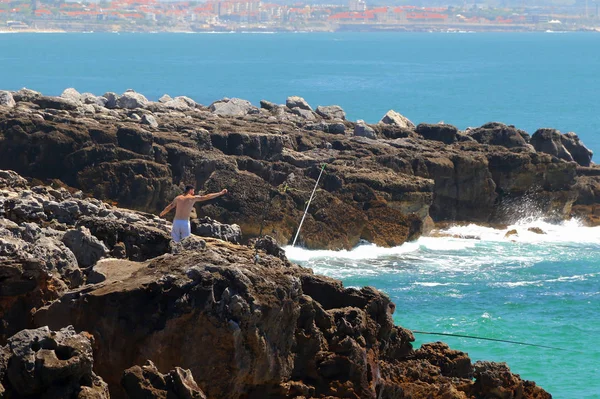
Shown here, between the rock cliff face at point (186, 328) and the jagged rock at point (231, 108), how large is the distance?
2805 centimetres

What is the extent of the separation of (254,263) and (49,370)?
12.2 feet

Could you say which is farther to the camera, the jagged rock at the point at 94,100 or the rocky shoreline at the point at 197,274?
the jagged rock at the point at 94,100

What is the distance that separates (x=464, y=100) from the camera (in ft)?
334

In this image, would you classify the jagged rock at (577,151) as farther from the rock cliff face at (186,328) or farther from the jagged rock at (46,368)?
the jagged rock at (46,368)

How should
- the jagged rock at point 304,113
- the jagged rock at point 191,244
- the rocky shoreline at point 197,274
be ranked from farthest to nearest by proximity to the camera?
the jagged rock at point 304,113 < the jagged rock at point 191,244 < the rocky shoreline at point 197,274

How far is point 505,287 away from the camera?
2928 cm

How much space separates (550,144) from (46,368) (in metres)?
34.9

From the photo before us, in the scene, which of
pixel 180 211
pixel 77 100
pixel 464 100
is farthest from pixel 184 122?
pixel 464 100

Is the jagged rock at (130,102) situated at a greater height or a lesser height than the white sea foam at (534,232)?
greater

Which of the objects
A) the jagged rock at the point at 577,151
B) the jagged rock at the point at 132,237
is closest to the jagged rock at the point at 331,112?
the jagged rock at the point at 577,151

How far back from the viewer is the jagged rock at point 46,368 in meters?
10.0

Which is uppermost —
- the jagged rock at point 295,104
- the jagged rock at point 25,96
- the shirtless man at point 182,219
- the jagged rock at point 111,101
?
the shirtless man at point 182,219

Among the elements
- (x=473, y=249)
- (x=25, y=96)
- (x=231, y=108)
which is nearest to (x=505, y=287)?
(x=473, y=249)

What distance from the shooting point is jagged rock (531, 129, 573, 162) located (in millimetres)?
43031
